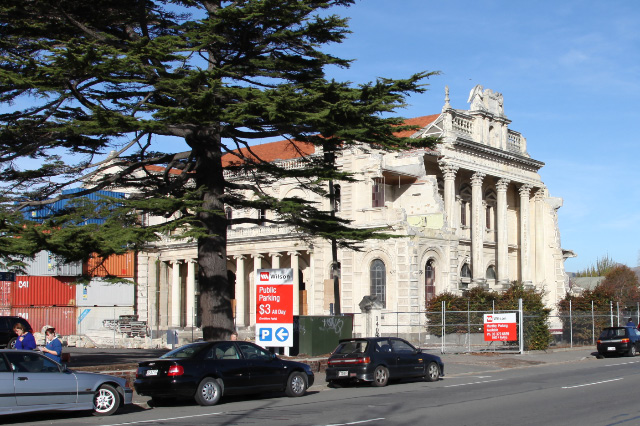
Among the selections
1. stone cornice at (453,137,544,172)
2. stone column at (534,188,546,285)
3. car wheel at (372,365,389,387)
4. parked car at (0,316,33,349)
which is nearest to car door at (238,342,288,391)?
car wheel at (372,365,389,387)

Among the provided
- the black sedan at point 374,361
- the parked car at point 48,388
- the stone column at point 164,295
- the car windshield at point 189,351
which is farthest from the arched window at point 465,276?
the parked car at point 48,388

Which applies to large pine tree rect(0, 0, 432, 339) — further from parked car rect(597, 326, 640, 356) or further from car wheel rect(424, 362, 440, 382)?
parked car rect(597, 326, 640, 356)

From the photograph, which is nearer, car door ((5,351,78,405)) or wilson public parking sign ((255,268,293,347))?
car door ((5,351,78,405))

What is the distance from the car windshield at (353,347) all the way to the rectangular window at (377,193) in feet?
94.0

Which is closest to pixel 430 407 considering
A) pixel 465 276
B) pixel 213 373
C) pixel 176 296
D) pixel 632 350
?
pixel 213 373

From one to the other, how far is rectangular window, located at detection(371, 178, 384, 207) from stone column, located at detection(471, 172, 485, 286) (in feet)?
22.4

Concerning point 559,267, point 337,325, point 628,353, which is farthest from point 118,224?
point 559,267

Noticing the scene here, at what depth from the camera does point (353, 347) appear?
827 inches

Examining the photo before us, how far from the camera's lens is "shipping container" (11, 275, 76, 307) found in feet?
178

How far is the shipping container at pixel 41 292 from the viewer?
5441 centimetres

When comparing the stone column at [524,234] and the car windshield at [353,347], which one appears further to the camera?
the stone column at [524,234]

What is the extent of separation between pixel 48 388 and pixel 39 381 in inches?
8.5

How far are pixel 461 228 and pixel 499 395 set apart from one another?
36728mm

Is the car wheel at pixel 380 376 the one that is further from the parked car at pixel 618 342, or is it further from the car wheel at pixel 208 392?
the parked car at pixel 618 342
